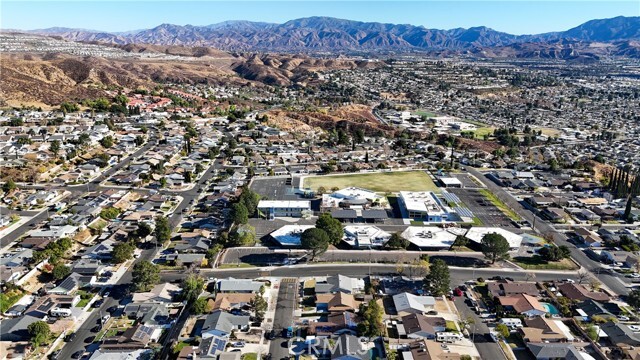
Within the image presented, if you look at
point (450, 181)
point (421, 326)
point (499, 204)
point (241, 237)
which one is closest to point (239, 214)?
point (241, 237)

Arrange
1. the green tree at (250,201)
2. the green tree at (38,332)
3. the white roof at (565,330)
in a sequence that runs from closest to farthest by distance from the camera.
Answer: the green tree at (38,332)
the white roof at (565,330)
the green tree at (250,201)

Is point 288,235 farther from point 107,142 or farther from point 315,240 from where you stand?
point 107,142

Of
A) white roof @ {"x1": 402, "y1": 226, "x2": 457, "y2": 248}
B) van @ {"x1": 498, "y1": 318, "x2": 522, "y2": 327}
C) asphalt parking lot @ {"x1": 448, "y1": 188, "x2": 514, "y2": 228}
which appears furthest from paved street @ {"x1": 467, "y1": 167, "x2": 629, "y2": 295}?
white roof @ {"x1": 402, "y1": 226, "x2": 457, "y2": 248}

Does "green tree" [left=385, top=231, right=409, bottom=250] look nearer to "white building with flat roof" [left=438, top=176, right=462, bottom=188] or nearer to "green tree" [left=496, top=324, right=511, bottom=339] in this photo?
"green tree" [left=496, top=324, right=511, bottom=339]

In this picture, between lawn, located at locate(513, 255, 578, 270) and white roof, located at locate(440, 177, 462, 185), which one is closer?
lawn, located at locate(513, 255, 578, 270)

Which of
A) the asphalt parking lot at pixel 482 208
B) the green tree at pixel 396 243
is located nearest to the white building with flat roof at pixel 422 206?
A: the asphalt parking lot at pixel 482 208

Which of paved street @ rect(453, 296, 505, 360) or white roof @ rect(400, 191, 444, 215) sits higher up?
white roof @ rect(400, 191, 444, 215)

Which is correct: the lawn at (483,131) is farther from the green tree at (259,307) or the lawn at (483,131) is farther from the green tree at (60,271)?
the green tree at (60,271)
